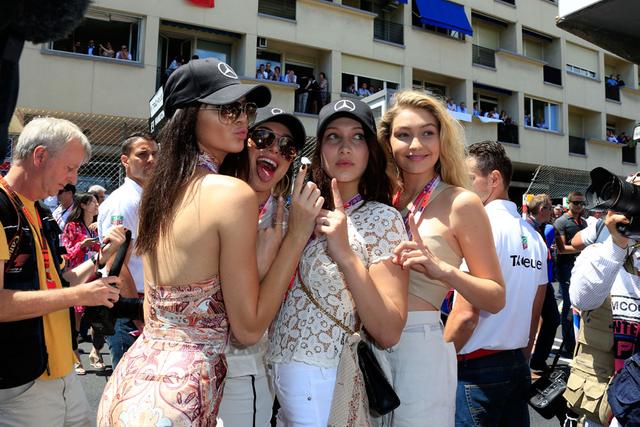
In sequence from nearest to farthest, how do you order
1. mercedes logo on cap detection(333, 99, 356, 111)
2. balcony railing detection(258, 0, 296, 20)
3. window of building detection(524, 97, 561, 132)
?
1. mercedes logo on cap detection(333, 99, 356, 111)
2. balcony railing detection(258, 0, 296, 20)
3. window of building detection(524, 97, 561, 132)

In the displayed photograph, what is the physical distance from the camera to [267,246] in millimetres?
1891

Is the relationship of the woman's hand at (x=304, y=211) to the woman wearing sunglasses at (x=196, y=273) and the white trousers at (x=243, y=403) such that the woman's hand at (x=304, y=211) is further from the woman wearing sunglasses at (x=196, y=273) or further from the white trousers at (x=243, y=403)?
the white trousers at (x=243, y=403)

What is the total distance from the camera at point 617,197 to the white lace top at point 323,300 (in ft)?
2.85

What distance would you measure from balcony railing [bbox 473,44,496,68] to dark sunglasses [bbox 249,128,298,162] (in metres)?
20.9

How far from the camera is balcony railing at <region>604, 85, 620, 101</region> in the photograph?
25031 millimetres

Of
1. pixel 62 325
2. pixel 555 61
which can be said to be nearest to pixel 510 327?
pixel 62 325

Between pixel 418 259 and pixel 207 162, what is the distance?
33.1 inches

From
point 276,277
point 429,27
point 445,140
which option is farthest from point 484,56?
point 276,277

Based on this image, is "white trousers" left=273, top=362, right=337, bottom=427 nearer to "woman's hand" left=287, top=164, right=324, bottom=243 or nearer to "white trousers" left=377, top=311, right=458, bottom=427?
"white trousers" left=377, top=311, right=458, bottom=427

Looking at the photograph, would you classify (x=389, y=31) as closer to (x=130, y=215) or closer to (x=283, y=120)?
(x=130, y=215)

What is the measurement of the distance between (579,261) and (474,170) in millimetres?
944

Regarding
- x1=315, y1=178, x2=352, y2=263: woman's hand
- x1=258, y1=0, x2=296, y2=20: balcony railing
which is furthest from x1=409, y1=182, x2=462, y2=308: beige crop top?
x1=258, y1=0, x2=296, y2=20: balcony railing

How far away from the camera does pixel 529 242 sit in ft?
10.4

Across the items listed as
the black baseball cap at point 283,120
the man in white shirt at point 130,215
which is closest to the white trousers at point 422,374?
the black baseball cap at point 283,120
